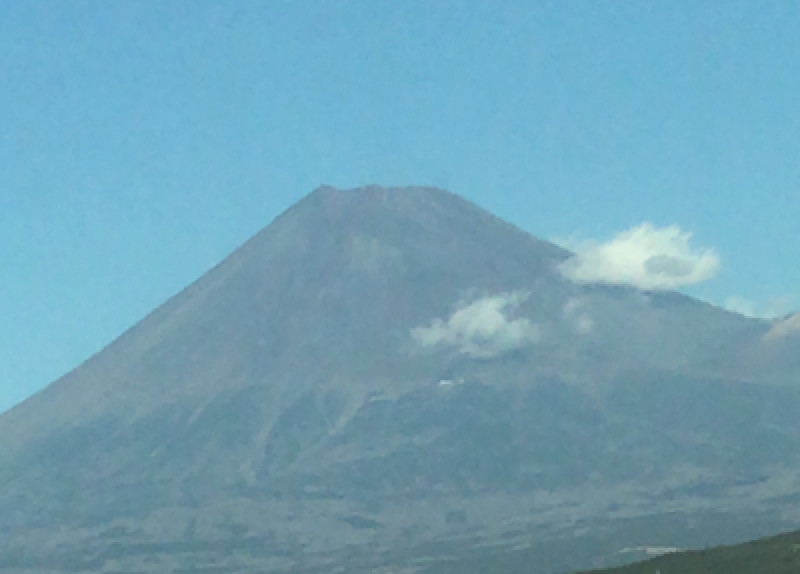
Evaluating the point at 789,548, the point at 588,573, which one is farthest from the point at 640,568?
the point at 789,548

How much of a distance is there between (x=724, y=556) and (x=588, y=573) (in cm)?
795

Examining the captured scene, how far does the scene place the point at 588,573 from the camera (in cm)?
7675

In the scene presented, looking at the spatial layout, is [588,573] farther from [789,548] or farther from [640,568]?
[789,548]

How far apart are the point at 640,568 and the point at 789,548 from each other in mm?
9142

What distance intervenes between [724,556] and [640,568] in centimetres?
494

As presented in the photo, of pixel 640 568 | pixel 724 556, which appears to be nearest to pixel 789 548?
pixel 724 556

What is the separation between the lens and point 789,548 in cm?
7088

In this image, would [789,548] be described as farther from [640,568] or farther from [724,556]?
[640,568]

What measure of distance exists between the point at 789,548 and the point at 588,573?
11981 mm

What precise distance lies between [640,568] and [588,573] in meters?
3.05

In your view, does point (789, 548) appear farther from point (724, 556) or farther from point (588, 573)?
point (588, 573)

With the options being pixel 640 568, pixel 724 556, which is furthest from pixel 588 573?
pixel 724 556

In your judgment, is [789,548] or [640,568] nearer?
[789,548]

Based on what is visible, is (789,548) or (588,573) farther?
(588,573)
